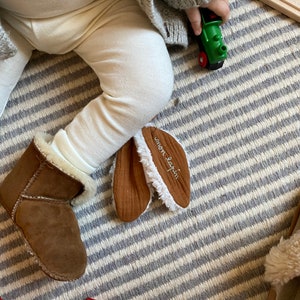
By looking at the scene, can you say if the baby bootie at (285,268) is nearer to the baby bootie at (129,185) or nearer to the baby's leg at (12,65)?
the baby bootie at (129,185)

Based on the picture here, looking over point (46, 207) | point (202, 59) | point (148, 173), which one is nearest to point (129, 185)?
point (148, 173)

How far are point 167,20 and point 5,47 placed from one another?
0.26 m

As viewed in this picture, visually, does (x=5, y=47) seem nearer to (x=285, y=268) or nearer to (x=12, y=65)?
(x=12, y=65)

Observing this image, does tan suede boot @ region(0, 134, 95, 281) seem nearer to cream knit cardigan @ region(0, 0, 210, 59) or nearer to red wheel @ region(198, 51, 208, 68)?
cream knit cardigan @ region(0, 0, 210, 59)

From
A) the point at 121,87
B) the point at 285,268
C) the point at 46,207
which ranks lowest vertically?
the point at 285,268

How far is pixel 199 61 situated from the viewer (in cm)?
88

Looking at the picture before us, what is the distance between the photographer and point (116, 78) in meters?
0.81

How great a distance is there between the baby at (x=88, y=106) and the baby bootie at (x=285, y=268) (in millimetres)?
296

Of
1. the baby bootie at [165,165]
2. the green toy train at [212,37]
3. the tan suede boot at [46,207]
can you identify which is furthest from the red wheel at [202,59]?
the tan suede boot at [46,207]

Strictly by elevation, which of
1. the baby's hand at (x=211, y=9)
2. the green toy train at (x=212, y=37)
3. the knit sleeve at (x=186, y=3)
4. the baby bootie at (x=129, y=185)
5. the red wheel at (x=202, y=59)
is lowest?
the baby bootie at (x=129, y=185)

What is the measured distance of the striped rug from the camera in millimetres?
850

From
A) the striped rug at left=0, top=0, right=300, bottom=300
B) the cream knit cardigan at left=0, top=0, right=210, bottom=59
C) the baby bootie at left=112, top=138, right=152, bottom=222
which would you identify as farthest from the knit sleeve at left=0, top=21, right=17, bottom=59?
the baby bootie at left=112, top=138, right=152, bottom=222

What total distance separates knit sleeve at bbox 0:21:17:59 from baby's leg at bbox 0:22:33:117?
4 cm

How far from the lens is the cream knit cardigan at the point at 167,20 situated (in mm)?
765
